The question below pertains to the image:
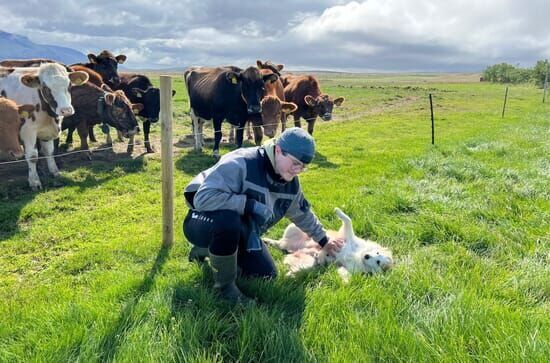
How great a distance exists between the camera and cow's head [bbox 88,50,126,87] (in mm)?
11938

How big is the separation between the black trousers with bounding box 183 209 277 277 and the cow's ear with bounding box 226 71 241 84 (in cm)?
673

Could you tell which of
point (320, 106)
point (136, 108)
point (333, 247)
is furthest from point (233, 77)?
point (333, 247)

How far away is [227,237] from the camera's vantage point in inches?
124

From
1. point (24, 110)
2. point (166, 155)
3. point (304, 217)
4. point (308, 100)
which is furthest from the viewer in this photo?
point (308, 100)

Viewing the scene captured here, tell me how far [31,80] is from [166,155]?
4.31 m

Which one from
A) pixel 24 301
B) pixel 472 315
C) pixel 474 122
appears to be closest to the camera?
pixel 472 315

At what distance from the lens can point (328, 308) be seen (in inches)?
118

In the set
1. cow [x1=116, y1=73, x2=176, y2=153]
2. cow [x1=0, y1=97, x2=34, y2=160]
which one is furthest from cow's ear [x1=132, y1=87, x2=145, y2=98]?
cow [x1=0, y1=97, x2=34, y2=160]

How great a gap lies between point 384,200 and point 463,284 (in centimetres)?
237

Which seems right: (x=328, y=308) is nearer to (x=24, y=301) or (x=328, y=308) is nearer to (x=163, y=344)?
(x=163, y=344)

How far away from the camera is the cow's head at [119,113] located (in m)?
9.25

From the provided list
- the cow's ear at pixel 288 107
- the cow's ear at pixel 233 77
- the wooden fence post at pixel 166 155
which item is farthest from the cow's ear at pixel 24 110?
the cow's ear at pixel 288 107

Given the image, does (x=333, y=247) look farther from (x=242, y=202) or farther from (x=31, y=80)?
(x=31, y=80)

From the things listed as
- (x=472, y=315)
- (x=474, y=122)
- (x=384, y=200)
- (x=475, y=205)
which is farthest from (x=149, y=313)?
(x=474, y=122)
